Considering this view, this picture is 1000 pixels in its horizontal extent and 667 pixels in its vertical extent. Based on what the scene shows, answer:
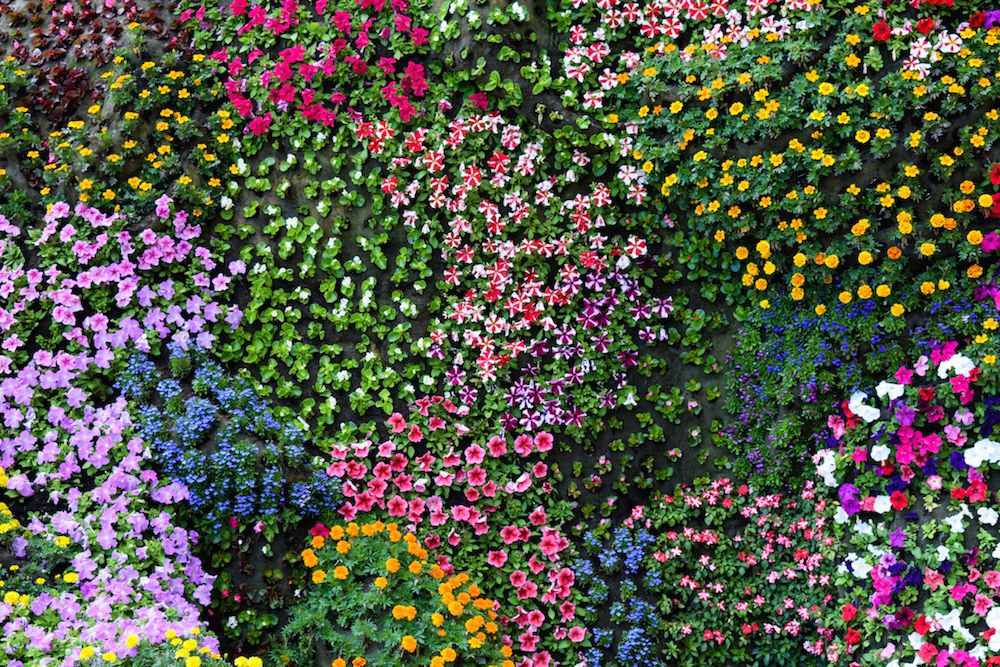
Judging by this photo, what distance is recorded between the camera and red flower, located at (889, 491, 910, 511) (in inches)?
215

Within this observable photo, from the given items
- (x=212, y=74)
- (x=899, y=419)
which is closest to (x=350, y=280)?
(x=212, y=74)

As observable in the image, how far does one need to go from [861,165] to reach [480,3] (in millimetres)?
2433

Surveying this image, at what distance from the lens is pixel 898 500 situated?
5473 millimetres

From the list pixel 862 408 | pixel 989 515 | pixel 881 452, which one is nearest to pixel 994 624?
pixel 989 515

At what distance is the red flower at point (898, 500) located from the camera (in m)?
5.46

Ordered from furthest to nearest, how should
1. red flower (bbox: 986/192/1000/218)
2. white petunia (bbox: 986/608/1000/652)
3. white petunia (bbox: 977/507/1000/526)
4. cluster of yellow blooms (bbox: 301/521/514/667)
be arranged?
red flower (bbox: 986/192/1000/218)
white petunia (bbox: 977/507/1000/526)
cluster of yellow blooms (bbox: 301/521/514/667)
white petunia (bbox: 986/608/1000/652)

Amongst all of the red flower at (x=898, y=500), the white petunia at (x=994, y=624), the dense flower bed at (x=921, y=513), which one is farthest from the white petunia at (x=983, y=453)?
the white petunia at (x=994, y=624)

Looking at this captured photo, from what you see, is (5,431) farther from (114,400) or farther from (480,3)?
(480,3)

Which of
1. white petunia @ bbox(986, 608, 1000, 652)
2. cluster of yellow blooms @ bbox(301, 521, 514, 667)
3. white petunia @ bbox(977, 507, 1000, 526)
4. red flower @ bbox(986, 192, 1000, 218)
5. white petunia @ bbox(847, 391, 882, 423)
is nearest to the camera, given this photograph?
white petunia @ bbox(986, 608, 1000, 652)

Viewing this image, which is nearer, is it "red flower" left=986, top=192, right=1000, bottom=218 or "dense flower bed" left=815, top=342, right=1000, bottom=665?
"dense flower bed" left=815, top=342, right=1000, bottom=665

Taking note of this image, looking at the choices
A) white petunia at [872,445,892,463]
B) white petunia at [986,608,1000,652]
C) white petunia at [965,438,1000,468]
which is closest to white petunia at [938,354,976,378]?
white petunia at [965,438,1000,468]

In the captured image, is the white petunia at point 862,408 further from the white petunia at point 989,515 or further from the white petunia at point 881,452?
the white petunia at point 989,515

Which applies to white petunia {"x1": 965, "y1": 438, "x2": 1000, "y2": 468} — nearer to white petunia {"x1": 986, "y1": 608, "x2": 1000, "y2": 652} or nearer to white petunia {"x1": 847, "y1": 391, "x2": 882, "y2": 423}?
white petunia {"x1": 847, "y1": 391, "x2": 882, "y2": 423}

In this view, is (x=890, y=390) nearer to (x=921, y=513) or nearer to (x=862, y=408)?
(x=862, y=408)
